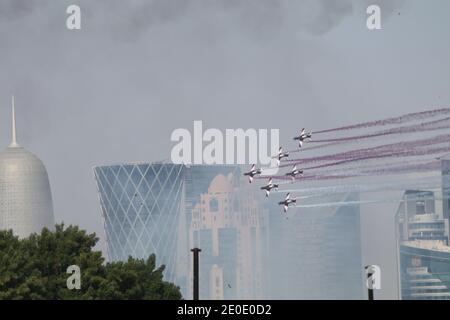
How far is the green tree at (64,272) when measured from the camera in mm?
62906

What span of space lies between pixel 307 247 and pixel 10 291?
234 feet

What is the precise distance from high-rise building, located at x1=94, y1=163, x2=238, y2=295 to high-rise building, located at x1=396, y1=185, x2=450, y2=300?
34579 mm

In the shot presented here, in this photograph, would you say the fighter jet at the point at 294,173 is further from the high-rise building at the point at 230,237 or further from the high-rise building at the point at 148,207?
the high-rise building at the point at 148,207

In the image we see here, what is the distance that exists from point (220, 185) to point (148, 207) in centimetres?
4679

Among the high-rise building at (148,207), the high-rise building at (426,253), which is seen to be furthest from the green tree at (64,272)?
the high-rise building at (426,253)

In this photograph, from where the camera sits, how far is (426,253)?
638 ft

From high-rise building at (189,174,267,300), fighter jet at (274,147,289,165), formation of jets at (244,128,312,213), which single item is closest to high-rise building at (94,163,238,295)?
high-rise building at (189,174,267,300)

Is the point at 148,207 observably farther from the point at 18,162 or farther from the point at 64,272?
the point at 64,272

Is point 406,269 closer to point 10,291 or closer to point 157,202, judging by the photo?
point 157,202

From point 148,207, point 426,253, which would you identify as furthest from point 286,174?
point 426,253

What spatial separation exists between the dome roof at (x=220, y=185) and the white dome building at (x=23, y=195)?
16.1 metres

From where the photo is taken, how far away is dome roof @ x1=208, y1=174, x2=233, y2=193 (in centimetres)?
10902

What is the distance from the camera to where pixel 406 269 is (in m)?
190
